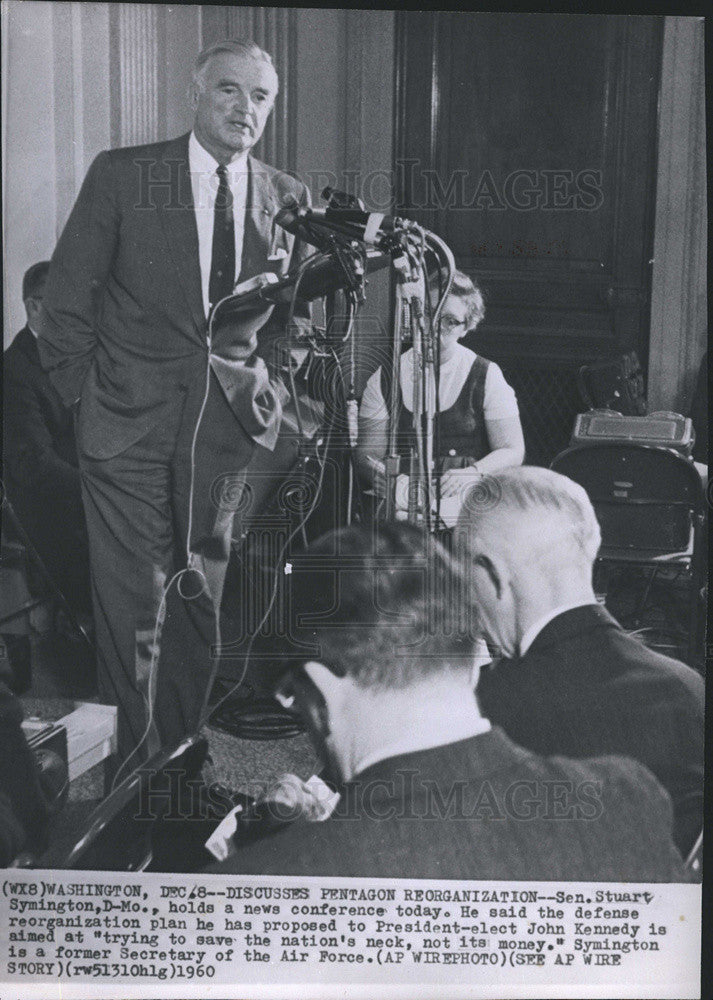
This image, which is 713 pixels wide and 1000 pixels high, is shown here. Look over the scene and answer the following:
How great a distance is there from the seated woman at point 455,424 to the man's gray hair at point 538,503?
29 mm

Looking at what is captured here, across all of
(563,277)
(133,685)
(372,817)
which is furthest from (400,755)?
(563,277)

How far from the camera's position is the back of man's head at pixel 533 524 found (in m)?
2.77

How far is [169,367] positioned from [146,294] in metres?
0.16

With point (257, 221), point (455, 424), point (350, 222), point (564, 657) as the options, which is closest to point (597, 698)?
→ point (564, 657)

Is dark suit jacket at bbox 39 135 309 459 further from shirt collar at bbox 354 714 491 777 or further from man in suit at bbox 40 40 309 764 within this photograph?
shirt collar at bbox 354 714 491 777

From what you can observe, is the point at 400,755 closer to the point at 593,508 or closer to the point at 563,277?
the point at 593,508

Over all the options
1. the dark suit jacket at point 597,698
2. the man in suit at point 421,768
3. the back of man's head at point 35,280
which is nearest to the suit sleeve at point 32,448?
the back of man's head at point 35,280

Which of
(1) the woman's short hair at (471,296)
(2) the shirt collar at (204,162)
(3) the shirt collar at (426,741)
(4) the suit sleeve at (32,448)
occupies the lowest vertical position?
(3) the shirt collar at (426,741)

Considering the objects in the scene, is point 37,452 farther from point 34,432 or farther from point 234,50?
point 234,50

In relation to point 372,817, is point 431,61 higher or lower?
higher

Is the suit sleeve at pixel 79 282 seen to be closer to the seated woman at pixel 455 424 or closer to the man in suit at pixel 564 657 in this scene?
the seated woman at pixel 455 424

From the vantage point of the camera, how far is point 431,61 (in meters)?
2.73

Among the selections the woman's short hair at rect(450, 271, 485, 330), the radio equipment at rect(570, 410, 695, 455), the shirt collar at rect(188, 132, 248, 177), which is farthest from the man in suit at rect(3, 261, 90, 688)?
the radio equipment at rect(570, 410, 695, 455)

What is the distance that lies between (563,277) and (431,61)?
21.0 inches
